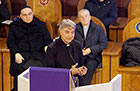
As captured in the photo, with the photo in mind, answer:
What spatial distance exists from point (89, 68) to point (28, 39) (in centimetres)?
88

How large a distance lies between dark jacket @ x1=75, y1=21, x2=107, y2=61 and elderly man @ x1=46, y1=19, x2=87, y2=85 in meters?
1.28

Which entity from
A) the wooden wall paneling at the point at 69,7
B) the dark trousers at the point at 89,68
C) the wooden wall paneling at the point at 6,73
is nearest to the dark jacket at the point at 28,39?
the wooden wall paneling at the point at 6,73

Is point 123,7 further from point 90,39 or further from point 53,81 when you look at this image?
point 53,81

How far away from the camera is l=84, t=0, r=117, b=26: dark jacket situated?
6.27m

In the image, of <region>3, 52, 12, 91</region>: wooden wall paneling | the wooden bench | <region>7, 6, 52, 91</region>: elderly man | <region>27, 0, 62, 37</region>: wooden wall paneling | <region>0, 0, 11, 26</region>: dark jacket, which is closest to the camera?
<region>7, 6, 52, 91</region>: elderly man

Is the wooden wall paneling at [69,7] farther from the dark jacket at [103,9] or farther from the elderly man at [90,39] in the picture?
the elderly man at [90,39]

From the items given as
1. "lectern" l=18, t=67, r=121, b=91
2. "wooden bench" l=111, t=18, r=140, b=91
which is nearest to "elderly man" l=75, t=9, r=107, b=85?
"wooden bench" l=111, t=18, r=140, b=91

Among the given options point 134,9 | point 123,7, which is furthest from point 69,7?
point 134,9

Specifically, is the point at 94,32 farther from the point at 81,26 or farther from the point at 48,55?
the point at 48,55

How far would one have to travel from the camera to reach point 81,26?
5195mm

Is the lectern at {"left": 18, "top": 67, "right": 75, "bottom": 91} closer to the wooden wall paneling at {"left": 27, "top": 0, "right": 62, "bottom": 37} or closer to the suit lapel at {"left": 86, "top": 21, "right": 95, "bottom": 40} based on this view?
the suit lapel at {"left": 86, "top": 21, "right": 95, "bottom": 40}

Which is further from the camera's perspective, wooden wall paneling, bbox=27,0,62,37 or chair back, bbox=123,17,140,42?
wooden wall paneling, bbox=27,0,62,37

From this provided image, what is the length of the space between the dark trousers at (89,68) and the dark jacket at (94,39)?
68 mm

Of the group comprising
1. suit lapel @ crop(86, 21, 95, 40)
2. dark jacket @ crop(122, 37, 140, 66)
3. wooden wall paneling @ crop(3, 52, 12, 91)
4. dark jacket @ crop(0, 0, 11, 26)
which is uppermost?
dark jacket @ crop(0, 0, 11, 26)
